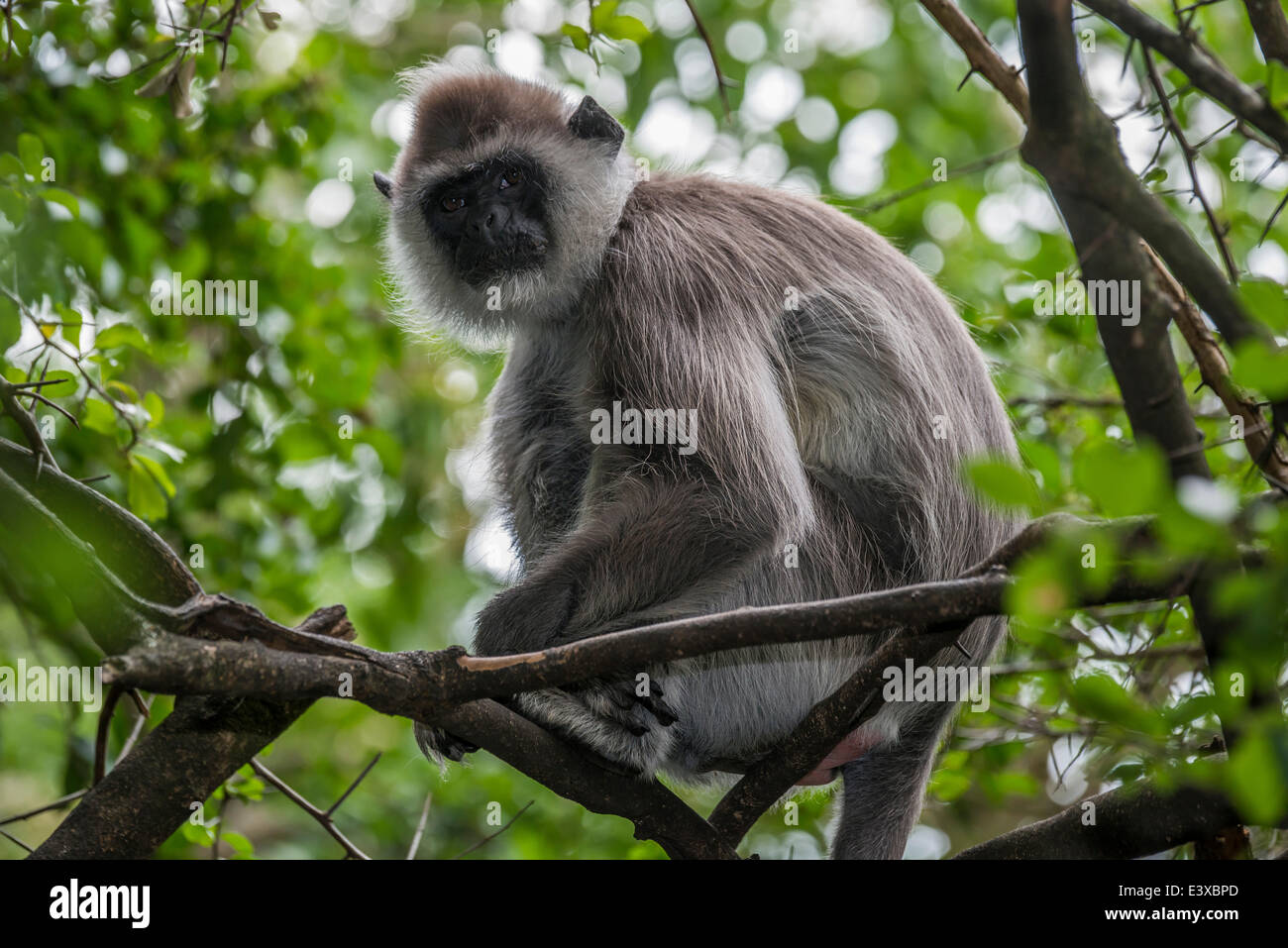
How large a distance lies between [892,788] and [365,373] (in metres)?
4.06

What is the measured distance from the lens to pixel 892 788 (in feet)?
16.8

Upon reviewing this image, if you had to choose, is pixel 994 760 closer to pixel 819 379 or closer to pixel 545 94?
pixel 819 379

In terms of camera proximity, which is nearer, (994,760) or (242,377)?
(994,760)

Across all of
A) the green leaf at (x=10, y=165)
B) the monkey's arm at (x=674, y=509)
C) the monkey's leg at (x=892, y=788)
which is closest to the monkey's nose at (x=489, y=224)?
the monkey's arm at (x=674, y=509)

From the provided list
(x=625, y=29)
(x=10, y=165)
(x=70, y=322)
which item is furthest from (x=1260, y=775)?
(x=10, y=165)

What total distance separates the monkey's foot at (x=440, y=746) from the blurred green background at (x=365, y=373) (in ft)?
3.15

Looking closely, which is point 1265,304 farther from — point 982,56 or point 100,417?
point 100,417

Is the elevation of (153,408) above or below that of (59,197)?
below

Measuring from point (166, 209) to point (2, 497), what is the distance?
171 inches

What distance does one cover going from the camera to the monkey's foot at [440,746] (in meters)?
4.36

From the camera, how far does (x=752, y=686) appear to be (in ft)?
16.0

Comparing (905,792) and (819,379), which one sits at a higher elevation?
(819,379)

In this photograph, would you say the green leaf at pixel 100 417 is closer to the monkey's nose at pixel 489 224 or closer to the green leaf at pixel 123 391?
the green leaf at pixel 123 391

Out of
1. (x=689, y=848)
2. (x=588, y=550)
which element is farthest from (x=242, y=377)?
(x=689, y=848)
